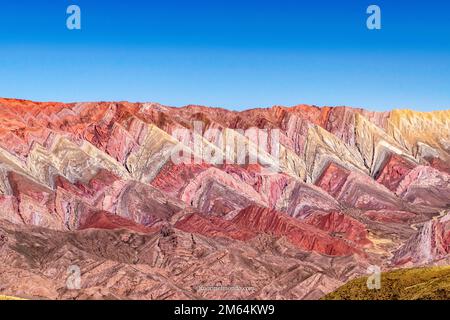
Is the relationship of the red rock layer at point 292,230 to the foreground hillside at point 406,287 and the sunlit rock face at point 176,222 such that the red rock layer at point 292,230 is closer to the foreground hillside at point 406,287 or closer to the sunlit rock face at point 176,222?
the sunlit rock face at point 176,222

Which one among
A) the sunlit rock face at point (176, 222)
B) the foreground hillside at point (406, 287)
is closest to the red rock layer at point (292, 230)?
the sunlit rock face at point (176, 222)

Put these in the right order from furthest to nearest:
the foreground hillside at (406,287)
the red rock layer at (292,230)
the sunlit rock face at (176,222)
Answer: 1. the red rock layer at (292,230)
2. the sunlit rock face at (176,222)
3. the foreground hillside at (406,287)

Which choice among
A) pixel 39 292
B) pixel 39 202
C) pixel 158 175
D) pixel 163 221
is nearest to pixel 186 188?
pixel 158 175

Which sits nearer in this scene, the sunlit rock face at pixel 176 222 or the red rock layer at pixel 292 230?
the sunlit rock face at pixel 176 222

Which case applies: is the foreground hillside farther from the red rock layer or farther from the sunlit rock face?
the red rock layer

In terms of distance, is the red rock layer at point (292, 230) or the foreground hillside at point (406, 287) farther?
the red rock layer at point (292, 230)

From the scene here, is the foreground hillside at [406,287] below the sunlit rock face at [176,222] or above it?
above

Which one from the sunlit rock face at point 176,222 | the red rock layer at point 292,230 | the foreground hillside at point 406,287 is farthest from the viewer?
the red rock layer at point 292,230

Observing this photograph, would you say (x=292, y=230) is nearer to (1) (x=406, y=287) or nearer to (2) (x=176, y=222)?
(2) (x=176, y=222)
